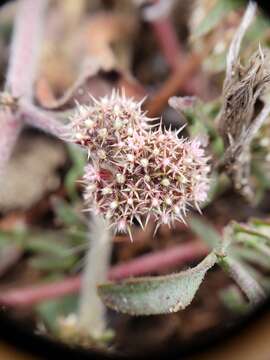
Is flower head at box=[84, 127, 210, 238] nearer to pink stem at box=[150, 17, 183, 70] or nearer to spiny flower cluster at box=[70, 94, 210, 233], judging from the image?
spiny flower cluster at box=[70, 94, 210, 233]

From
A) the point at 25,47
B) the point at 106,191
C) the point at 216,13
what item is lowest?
the point at 106,191

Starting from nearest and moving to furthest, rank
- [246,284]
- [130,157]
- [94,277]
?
[130,157] → [246,284] → [94,277]

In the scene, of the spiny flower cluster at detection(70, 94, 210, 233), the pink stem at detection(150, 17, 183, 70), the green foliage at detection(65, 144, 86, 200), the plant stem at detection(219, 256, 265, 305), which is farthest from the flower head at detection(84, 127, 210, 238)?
the pink stem at detection(150, 17, 183, 70)

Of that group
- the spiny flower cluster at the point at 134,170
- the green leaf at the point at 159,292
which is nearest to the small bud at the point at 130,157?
the spiny flower cluster at the point at 134,170

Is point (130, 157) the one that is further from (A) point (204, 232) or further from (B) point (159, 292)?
(A) point (204, 232)

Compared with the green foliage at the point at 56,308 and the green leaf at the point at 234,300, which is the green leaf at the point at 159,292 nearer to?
the green leaf at the point at 234,300

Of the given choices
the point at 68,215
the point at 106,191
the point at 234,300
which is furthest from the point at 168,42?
the point at 106,191

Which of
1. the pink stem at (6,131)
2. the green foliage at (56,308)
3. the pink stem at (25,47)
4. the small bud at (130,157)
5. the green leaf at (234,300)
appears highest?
the pink stem at (25,47)
